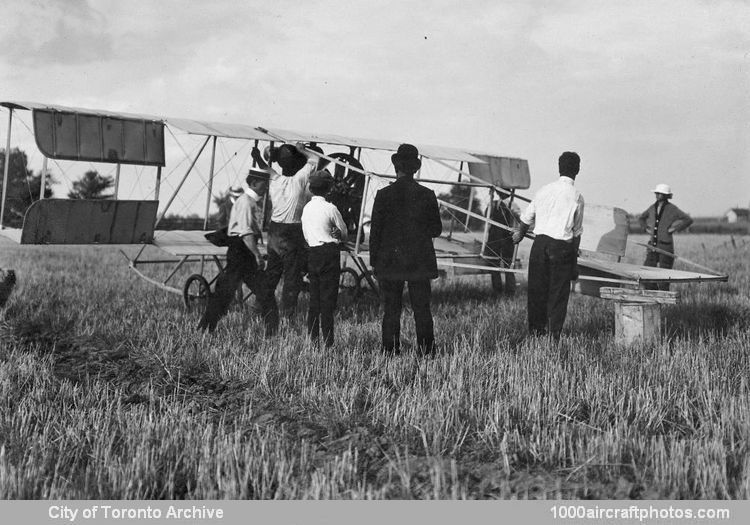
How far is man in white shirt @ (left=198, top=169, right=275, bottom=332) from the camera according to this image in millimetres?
8133

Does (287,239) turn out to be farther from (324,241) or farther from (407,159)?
(407,159)

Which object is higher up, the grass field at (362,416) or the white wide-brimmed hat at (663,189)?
the white wide-brimmed hat at (663,189)

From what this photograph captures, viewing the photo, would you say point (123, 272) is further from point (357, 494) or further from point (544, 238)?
point (357, 494)

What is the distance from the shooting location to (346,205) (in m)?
10.7

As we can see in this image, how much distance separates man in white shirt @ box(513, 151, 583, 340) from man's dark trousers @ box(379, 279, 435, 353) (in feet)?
4.72

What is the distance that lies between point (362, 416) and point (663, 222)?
8606mm

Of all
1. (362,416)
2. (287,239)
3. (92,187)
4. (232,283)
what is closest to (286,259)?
(287,239)

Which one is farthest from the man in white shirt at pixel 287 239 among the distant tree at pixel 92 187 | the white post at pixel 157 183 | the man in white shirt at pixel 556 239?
the distant tree at pixel 92 187

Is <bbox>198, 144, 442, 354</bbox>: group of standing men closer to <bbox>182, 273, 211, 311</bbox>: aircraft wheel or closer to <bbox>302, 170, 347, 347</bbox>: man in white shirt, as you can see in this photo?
<bbox>302, 170, 347, 347</bbox>: man in white shirt

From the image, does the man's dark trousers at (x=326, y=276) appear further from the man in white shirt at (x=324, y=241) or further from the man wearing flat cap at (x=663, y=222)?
the man wearing flat cap at (x=663, y=222)

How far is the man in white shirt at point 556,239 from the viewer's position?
7.52 m

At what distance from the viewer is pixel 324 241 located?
7250mm

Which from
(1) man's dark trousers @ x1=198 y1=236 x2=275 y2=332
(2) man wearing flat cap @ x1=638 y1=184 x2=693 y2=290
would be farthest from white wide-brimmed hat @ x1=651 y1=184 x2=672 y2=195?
(1) man's dark trousers @ x1=198 y1=236 x2=275 y2=332
